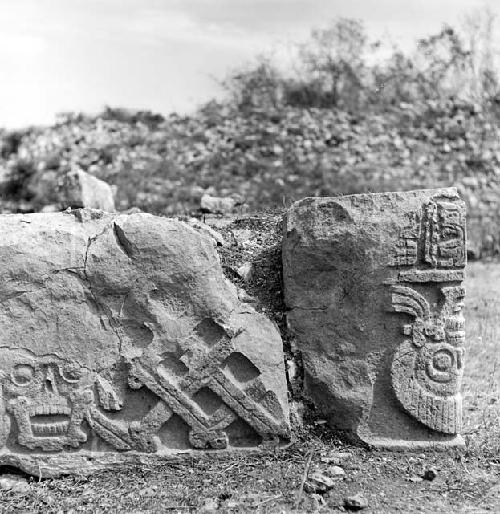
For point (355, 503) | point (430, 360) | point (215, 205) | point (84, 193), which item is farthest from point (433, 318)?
point (84, 193)

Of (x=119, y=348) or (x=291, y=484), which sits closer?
(x=291, y=484)

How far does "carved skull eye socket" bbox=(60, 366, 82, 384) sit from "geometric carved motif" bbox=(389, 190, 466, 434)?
1621 mm

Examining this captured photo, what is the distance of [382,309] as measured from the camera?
3801 millimetres

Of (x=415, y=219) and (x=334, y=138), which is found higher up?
(x=334, y=138)

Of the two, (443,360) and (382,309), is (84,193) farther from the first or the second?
(443,360)

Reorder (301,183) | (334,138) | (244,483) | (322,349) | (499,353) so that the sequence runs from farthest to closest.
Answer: (334,138), (301,183), (499,353), (322,349), (244,483)

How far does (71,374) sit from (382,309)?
163 cm

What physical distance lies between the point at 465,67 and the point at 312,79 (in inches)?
115

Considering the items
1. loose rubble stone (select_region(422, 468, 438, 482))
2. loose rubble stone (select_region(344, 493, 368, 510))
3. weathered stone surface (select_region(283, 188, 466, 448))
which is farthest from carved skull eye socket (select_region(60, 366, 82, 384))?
loose rubble stone (select_region(422, 468, 438, 482))

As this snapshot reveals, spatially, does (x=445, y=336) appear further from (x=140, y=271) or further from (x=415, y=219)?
(x=140, y=271)

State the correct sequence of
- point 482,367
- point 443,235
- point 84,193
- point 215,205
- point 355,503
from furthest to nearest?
point 84,193 < point 215,205 < point 482,367 < point 443,235 < point 355,503

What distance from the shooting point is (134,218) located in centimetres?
372

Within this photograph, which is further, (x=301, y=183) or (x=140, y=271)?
(x=301, y=183)

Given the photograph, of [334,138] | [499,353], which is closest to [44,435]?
[499,353]
